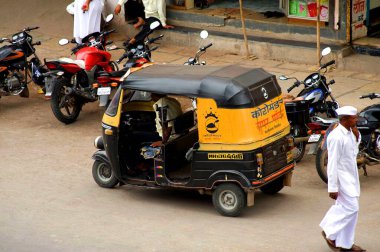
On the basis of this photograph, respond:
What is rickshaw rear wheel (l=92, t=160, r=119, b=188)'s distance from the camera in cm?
1215

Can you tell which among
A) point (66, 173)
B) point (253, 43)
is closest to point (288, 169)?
point (66, 173)

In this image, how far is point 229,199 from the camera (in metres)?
11.0

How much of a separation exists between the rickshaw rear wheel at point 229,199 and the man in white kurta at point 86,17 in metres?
7.84

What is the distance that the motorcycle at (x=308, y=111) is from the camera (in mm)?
12586

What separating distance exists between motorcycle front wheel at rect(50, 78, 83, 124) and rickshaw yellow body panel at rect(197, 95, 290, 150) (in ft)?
14.5

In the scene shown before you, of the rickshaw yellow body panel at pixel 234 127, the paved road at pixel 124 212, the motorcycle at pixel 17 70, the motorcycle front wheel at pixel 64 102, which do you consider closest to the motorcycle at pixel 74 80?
the motorcycle front wheel at pixel 64 102

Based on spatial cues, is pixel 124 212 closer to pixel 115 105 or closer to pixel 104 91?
pixel 115 105

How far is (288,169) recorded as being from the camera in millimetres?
11344

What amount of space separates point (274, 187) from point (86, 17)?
762 centimetres

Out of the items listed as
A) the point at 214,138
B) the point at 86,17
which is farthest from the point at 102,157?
the point at 86,17

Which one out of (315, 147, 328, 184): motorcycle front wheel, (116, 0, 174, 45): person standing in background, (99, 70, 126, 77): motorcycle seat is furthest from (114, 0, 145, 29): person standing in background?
(315, 147, 328, 184): motorcycle front wheel

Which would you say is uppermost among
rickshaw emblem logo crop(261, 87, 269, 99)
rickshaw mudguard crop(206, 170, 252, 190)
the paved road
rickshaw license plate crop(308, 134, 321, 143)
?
rickshaw emblem logo crop(261, 87, 269, 99)

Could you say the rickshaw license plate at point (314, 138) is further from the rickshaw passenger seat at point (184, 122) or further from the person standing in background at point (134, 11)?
the person standing in background at point (134, 11)

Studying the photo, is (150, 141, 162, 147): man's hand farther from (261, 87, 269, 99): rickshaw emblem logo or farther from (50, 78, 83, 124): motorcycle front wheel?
(50, 78, 83, 124): motorcycle front wheel
